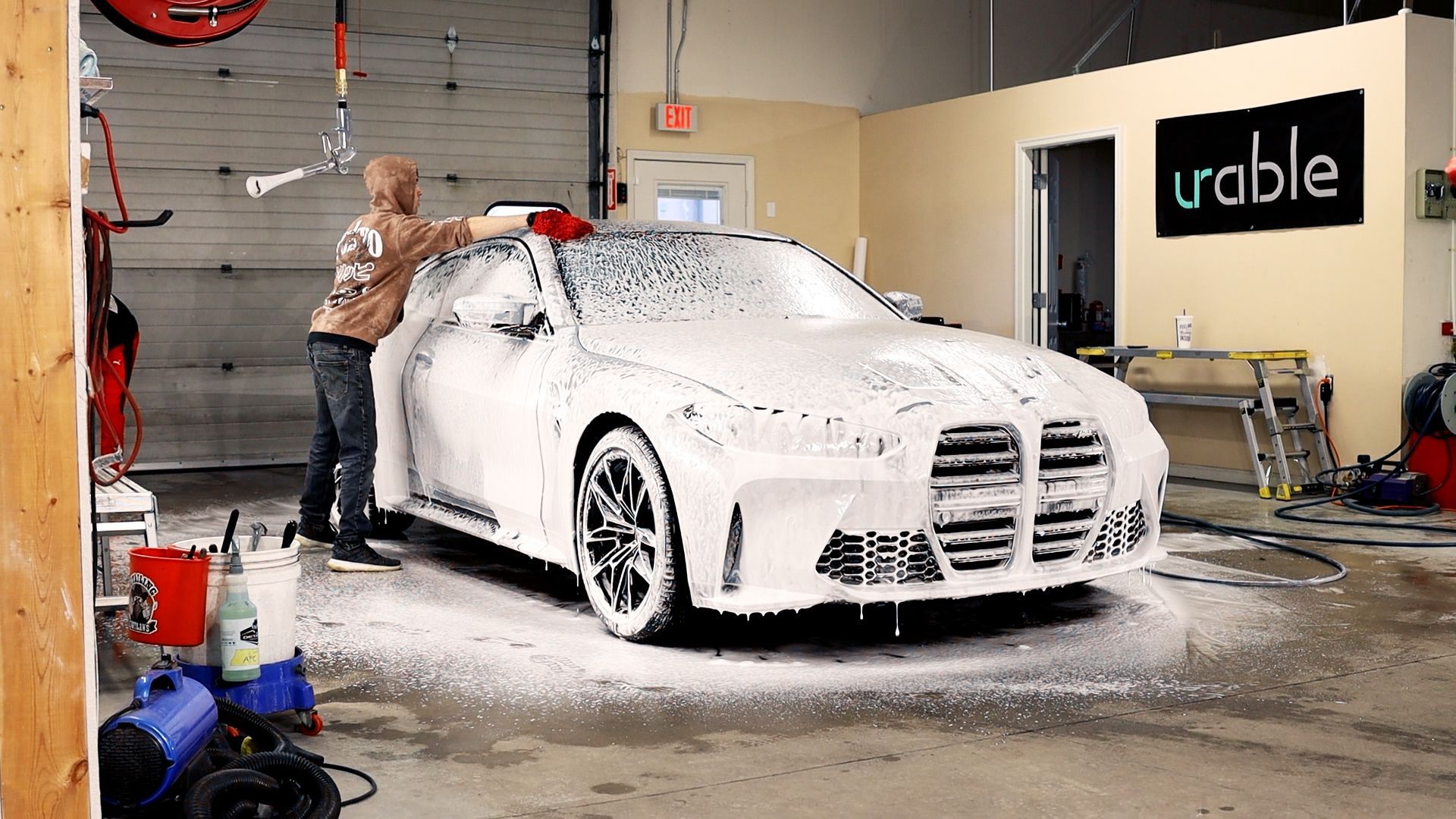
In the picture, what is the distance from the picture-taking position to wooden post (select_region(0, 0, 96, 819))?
7.79 ft

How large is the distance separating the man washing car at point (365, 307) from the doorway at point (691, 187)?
609cm

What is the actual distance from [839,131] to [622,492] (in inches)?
340

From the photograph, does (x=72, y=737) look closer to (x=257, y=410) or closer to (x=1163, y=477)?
(x=1163, y=477)

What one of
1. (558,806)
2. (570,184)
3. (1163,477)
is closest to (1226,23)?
(570,184)

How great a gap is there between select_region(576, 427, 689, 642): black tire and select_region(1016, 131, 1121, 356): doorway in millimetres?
5983

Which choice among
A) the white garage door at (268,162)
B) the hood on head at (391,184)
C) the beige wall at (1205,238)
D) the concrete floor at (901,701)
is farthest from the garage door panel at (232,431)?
the hood on head at (391,184)

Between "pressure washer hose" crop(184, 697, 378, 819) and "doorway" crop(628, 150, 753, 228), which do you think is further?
"doorway" crop(628, 150, 753, 228)

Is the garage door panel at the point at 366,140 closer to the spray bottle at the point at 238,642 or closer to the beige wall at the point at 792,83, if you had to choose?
the beige wall at the point at 792,83

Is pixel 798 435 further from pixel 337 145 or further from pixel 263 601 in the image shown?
pixel 337 145

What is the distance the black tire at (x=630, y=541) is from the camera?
13.9ft

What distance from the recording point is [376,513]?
6.54 meters

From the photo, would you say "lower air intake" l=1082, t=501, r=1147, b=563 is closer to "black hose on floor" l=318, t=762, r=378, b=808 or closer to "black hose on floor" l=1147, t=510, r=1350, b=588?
"black hose on floor" l=1147, t=510, r=1350, b=588

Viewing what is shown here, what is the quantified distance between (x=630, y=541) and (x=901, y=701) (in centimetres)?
107

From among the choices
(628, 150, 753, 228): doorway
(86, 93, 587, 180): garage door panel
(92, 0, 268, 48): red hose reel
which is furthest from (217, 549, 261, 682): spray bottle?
(628, 150, 753, 228): doorway
